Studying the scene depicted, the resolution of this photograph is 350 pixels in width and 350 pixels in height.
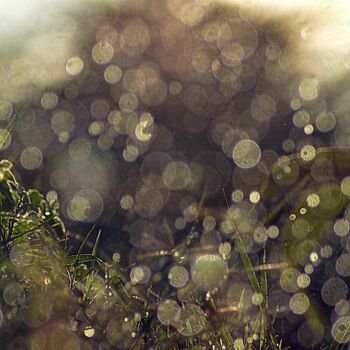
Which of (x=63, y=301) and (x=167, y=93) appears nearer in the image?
(x=63, y=301)

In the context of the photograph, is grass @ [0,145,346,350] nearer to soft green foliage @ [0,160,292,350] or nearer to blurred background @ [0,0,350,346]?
soft green foliage @ [0,160,292,350]

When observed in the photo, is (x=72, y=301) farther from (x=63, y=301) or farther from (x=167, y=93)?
(x=167, y=93)

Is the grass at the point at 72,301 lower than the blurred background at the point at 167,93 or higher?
higher

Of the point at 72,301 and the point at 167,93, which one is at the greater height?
the point at 72,301

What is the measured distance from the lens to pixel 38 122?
11.4 ft

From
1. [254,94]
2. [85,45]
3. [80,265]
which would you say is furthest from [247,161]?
[80,265]

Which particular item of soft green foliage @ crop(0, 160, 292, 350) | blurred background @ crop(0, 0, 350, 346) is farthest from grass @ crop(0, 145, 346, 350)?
blurred background @ crop(0, 0, 350, 346)

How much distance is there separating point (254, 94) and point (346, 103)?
0.55 m

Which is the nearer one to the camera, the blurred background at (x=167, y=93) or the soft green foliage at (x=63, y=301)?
the soft green foliage at (x=63, y=301)

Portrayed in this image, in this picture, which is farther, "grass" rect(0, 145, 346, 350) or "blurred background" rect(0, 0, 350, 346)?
"blurred background" rect(0, 0, 350, 346)

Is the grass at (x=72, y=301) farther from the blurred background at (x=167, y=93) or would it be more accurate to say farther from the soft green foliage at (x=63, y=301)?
the blurred background at (x=167, y=93)

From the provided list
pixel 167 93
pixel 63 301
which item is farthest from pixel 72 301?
pixel 167 93

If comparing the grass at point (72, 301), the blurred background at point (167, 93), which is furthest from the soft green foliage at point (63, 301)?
the blurred background at point (167, 93)

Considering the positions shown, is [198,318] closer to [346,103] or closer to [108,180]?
[108,180]
